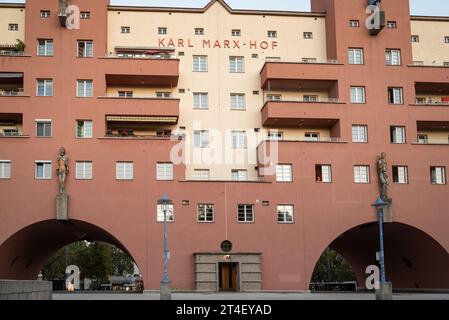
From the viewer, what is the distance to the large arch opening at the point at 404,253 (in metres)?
57.3

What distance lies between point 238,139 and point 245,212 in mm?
6805

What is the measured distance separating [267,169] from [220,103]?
752 cm

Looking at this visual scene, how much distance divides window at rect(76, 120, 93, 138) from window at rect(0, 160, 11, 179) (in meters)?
5.89

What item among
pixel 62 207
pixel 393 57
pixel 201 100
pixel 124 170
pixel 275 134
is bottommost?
pixel 62 207

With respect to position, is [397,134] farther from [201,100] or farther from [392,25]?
[201,100]

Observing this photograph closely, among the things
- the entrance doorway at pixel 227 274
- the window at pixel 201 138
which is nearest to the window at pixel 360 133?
the window at pixel 201 138

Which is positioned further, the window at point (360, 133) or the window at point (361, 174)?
the window at point (360, 133)

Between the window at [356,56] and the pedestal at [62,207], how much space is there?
1038 inches

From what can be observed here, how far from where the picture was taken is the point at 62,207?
52.8 metres

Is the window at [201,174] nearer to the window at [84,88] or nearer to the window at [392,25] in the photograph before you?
the window at [84,88]

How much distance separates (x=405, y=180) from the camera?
187 feet

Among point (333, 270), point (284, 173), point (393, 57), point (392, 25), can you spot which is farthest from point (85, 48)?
point (333, 270)
